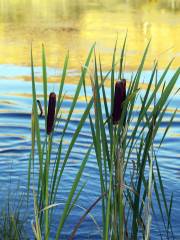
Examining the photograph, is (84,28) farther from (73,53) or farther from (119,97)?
(119,97)

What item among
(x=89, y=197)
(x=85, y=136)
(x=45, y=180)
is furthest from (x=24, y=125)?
(x=45, y=180)

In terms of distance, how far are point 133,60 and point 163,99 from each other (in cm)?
1088

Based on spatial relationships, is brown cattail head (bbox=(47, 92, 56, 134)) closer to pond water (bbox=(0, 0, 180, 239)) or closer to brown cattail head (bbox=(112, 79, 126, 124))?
brown cattail head (bbox=(112, 79, 126, 124))

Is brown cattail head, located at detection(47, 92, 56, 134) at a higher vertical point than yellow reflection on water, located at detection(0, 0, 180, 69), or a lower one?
higher

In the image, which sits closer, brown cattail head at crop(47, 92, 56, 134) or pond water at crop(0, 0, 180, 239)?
brown cattail head at crop(47, 92, 56, 134)

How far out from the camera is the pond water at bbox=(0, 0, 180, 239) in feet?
18.8

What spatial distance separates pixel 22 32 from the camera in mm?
16688

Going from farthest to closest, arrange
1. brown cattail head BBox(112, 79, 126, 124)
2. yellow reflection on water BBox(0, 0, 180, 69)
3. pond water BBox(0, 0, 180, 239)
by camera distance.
Result: 1. yellow reflection on water BBox(0, 0, 180, 69)
2. pond water BBox(0, 0, 180, 239)
3. brown cattail head BBox(112, 79, 126, 124)

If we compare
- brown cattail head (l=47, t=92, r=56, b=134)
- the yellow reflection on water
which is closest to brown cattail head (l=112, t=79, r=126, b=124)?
brown cattail head (l=47, t=92, r=56, b=134)

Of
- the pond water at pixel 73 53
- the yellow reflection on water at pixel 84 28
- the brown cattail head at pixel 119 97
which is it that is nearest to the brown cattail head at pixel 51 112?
the brown cattail head at pixel 119 97

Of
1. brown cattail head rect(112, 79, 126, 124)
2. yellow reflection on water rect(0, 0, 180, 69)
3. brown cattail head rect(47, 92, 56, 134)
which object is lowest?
yellow reflection on water rect(0, 0, 180, 69)

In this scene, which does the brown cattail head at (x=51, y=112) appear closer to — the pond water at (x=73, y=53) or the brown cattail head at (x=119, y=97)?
the brown cattail head at (x=119, y=97)

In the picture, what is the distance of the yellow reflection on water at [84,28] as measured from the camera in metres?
13.7

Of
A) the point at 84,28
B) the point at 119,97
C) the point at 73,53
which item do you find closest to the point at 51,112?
the point at 119,97
